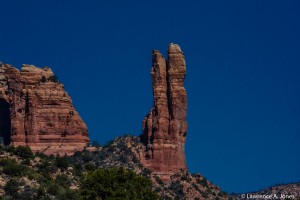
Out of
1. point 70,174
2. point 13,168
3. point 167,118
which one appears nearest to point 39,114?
point 167,118

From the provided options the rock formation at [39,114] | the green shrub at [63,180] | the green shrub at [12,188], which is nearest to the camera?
the green shrub at [12,188]

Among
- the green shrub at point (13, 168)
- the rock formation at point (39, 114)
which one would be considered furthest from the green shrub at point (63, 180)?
the rock formation at point (39, 114)

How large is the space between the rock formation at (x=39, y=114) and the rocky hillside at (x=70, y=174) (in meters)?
3.61

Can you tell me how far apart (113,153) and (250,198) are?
911 inches

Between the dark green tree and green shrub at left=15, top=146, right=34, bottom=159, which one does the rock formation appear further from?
the dark green tree

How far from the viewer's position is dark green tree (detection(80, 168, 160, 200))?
86.9 metres

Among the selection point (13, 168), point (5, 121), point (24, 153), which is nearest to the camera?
point (13, 168)

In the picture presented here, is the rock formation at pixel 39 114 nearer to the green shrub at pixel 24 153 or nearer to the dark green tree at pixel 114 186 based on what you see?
the green shrub at pixel 24 153

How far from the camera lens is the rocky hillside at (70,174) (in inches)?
3661

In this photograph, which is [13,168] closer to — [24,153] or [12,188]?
[12,188]

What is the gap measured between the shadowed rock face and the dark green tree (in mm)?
63012

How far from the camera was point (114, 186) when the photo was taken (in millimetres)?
87938

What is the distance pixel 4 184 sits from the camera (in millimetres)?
92312

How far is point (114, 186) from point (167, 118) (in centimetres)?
6771
